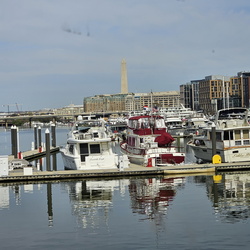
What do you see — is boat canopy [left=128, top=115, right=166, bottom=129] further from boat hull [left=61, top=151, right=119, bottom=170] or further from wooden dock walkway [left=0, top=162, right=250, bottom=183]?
wooden dock walkway [left=0, top=162, right=250, bottom=183]

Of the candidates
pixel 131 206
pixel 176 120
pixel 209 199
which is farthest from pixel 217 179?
pixel 176 120

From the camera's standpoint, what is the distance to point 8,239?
2492cm

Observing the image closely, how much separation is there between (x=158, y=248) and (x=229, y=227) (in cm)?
417

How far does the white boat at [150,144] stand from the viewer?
4653 centimetres

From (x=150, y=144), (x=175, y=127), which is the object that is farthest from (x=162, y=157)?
(x=175, y=127)

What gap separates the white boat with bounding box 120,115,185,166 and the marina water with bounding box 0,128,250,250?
5.32m

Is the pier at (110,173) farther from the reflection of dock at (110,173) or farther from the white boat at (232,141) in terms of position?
the white boat at (232,141)

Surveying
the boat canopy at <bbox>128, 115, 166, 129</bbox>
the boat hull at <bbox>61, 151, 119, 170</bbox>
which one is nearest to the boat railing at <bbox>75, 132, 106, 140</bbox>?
the boat hull at <bbox>61, 151, 119, 170</bbox>

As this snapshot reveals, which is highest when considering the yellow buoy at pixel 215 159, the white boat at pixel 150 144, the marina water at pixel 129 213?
the white boat at pixel 150 144

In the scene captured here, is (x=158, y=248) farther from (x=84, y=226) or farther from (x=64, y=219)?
(x=64, y=219)

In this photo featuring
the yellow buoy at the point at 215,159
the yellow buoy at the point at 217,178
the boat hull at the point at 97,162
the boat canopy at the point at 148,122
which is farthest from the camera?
the boat canopy at the point at 148,122

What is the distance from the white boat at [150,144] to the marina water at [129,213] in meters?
5.32

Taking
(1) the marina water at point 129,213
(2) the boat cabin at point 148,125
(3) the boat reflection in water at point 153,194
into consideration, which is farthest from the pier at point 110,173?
(2) the boat cabin at point 148,125

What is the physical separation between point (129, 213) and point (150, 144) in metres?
20.4
